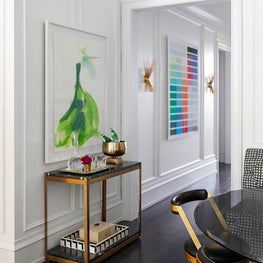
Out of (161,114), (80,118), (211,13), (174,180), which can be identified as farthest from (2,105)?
(211,13)

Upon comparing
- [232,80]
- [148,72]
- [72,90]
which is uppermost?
[148,72]

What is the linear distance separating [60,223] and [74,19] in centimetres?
185

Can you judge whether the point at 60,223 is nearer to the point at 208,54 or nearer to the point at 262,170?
the point at 262,170

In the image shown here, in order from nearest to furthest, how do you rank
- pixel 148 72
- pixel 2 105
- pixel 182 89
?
pixel 2 105
pixel 148 72
pixel 182 89

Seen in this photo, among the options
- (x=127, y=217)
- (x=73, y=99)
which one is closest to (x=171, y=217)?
(x=127, y=217)

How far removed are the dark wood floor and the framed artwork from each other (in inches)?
40.4

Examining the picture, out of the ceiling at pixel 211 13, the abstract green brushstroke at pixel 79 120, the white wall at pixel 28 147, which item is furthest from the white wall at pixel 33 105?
the ceiling at pixel 211 13

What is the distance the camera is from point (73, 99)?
12.0ft

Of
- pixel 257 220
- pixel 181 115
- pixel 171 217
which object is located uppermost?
pixel 181 115

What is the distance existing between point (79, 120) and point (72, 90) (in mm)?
290

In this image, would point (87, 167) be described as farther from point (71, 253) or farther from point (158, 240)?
point (158, 240)

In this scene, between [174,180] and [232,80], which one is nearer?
[232,80]

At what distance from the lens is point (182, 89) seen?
616cm

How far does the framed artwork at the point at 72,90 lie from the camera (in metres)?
3.38
